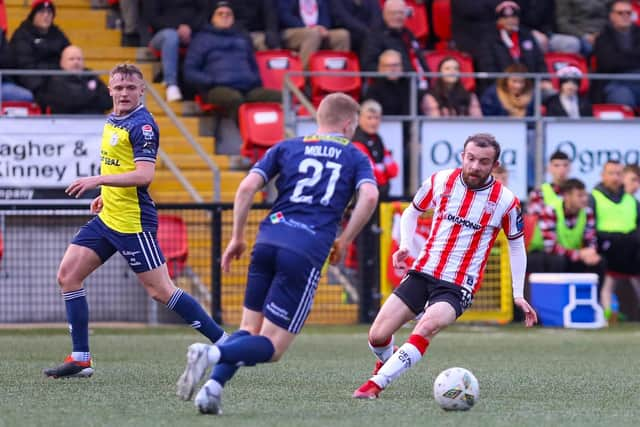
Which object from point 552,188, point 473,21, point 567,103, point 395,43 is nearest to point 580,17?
point 473,21

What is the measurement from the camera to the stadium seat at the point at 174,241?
49.1 ft

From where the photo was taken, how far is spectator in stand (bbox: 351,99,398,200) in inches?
606

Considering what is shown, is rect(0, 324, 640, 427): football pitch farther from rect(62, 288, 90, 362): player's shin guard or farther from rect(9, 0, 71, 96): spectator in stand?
rect(9, 0, 71, 96): spectator in stand

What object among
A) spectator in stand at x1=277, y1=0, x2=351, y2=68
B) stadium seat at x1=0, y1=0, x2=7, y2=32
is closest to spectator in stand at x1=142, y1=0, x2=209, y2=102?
spectator in stand at x1=277, y1=0, x2=351, y2=68

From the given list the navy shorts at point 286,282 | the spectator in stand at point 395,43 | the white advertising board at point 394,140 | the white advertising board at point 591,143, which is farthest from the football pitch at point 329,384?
the spectator in stand at point 395,43

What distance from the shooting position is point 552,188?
15.8 meters

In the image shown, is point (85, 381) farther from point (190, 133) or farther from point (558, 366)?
point (190, 133)

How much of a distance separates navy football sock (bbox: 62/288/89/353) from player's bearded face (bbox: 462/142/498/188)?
2.72 metres

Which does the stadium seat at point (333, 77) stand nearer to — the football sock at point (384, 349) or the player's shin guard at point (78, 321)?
the player's shin guard at point (78, 321)

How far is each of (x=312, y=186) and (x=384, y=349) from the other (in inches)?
70.5

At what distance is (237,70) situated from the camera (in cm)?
1653

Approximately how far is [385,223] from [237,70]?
2611 mm

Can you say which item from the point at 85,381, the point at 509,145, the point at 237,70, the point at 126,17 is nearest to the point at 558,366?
the point at 85,381

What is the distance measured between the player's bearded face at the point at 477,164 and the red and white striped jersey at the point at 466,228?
0.28ft
